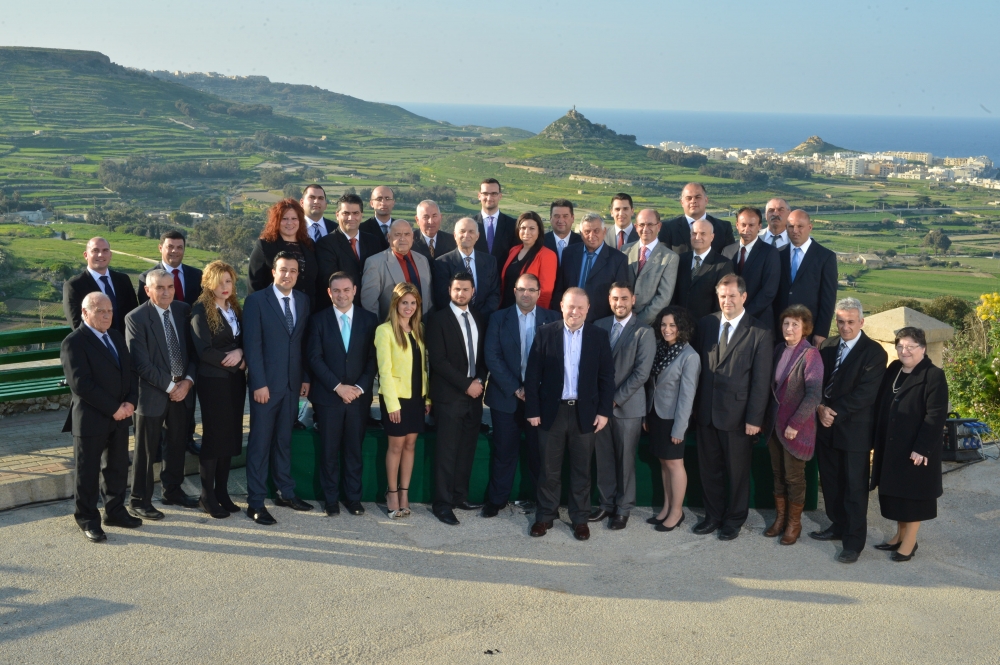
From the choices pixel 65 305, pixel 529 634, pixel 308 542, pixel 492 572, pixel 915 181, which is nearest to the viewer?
pixel 529 634

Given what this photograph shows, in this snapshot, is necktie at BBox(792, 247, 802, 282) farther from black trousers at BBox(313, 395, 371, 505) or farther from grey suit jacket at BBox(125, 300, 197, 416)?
grey suit jacket at BBox(125, 300, 197, 416)

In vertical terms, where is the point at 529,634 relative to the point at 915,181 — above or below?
below

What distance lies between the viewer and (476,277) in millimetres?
6766

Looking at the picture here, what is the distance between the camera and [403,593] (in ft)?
16.7

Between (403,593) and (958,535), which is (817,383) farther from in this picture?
(403,593)

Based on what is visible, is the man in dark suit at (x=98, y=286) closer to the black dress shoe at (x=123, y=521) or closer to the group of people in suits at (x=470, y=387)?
Answer: the group of people in suits at (x=470, y=387)

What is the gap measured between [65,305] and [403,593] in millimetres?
3390

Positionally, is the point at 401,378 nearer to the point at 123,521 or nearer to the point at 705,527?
the point at 123,521

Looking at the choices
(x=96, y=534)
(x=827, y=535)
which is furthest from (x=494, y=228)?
(x=96, y=534)

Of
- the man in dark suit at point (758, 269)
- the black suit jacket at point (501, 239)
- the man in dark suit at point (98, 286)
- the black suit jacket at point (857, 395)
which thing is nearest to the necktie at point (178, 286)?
the man in dark suit at point (98, 286)

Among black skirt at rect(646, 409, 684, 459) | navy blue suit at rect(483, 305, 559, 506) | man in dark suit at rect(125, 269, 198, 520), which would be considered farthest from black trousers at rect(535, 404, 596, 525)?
man in dark suit at rect(125, 269, 198, 520)

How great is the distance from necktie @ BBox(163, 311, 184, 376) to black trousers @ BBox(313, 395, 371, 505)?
1.01m

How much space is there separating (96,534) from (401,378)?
7.57 ft

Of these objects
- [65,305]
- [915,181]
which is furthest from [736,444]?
[915,181]
